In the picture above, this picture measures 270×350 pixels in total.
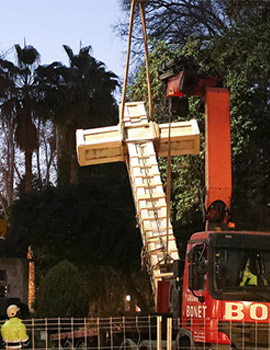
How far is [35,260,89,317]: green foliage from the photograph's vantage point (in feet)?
75.6

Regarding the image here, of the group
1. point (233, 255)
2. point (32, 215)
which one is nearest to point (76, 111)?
point (32, 215)

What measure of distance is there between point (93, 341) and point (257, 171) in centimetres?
1318

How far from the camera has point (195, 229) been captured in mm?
33000

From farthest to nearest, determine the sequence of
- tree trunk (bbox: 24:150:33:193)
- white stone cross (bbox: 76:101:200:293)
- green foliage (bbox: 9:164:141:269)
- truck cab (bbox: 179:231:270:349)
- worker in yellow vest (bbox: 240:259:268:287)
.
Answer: tree trunk (bbox: 24:150:33:193) < green foliage (bbox: 9:164:141:269) < white stone cross (bbox: 76:101:200:293) < worker in yellow vest (bbox: 240:259:268:287) < truck cab (bbox: 179:231:270:349)

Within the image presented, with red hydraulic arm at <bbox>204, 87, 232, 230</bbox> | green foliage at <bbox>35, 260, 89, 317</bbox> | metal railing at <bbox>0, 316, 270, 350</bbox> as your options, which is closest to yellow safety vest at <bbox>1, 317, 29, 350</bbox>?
metal railing at <bbox>0, 316, 270, 350</bbox>

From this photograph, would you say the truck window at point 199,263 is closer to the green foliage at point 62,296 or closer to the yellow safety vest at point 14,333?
the yellow safety vest at point 14,333

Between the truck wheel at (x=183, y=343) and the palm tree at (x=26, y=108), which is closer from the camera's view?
the truck wheel at (x=183, y=343)

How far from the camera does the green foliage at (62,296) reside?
75.6ft

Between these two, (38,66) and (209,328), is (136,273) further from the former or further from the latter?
(209,328)

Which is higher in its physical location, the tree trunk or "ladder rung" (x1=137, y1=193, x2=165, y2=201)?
the tree trunk

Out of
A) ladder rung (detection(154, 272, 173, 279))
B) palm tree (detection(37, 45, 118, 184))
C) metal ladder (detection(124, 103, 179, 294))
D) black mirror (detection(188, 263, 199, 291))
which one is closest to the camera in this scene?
black mirror (detection(188, 263, 199, 291))

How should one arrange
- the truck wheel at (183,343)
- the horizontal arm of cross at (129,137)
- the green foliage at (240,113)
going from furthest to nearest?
the green foliage at (240,113)
the horizontal arm of cross at (129,137)
the truck wheel at (183,343)

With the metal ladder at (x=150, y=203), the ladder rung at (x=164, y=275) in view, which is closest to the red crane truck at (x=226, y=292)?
the ladder rung at (x=164, y=275)

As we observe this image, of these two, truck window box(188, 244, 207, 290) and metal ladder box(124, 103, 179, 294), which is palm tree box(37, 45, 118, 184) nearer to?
metal ladder box(124, 103, 179, 294)
